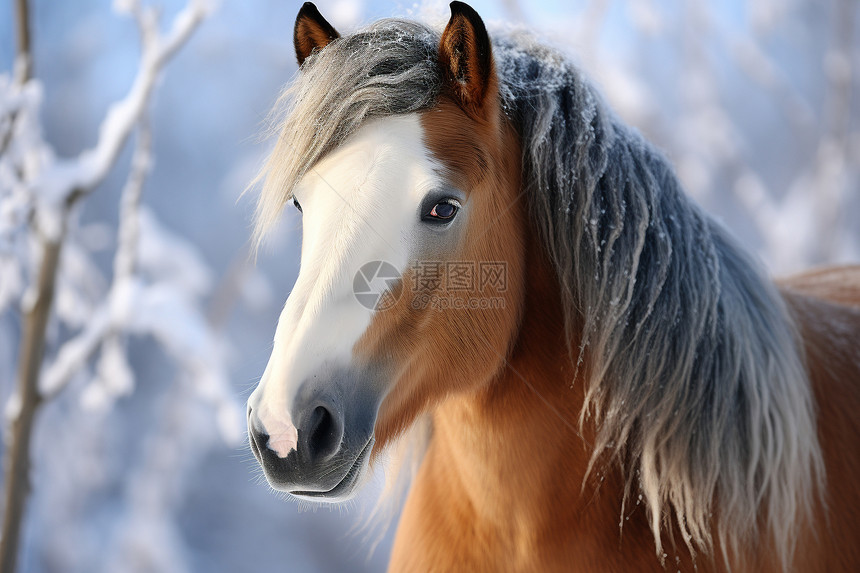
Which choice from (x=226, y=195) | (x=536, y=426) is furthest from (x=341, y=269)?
A: (x=226, y=195)

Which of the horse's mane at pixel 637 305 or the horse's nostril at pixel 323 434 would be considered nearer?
the horse's nostril at pixel 323 434

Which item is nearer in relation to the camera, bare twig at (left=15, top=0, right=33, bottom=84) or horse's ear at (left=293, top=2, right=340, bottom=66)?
horse's ear at (left=293, top=2, right=340, bottom=66)

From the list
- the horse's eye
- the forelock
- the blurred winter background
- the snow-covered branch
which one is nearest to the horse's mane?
the forelock

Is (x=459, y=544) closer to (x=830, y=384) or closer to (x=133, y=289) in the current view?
(x=830, y=384)

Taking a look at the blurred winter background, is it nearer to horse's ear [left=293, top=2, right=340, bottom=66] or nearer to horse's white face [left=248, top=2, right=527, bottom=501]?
horse's ear [left=293, top=2, right=340, bottom=66]

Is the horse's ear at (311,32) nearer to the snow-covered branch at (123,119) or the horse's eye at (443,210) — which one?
the horse's eye at (443,210)

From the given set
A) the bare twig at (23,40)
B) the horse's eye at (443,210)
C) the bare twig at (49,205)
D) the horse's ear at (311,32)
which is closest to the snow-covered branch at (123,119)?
the bare twig at (49,205)

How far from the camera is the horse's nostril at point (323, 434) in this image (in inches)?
31.8

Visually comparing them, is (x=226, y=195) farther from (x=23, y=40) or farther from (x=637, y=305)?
(x=637, y=305)

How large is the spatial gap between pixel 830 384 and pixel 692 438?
429 millimetres

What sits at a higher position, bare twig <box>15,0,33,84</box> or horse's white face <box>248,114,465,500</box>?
bare twig <box>15,0,33,84</box>

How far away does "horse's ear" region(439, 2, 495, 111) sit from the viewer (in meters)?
0.94

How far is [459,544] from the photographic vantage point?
3.78 ft

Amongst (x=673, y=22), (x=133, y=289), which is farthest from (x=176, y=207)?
(x=673, y=22)
